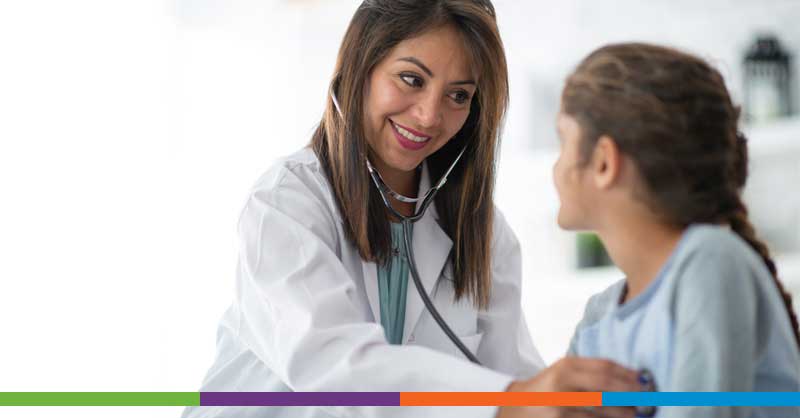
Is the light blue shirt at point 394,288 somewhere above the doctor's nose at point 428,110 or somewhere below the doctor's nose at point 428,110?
below

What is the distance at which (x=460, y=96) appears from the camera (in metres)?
1.43

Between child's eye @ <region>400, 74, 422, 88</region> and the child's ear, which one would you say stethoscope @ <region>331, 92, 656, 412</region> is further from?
the child's ear

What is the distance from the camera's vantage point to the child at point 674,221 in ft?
2.58

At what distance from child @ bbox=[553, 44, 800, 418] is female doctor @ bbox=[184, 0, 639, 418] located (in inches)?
8.1

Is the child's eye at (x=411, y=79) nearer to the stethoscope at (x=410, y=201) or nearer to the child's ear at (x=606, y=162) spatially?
the stethoscope at (x=410, y=201)

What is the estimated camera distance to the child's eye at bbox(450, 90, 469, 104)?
141 cm

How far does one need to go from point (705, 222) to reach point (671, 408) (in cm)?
19

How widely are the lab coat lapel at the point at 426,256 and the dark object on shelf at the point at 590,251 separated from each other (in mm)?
1472

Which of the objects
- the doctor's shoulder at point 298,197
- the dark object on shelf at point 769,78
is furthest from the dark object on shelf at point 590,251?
the doctor's shoulder at point 298,197

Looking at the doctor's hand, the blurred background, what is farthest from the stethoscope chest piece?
the blurred background

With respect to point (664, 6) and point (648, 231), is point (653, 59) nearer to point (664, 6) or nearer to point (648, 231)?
point (648, 231)

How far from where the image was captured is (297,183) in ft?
4.39

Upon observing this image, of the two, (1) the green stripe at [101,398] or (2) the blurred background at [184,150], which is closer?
(1) the green stripe at [101,398]

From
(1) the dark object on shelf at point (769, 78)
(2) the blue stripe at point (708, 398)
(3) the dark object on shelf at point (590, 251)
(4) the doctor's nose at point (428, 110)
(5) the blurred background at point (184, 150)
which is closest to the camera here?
(2) the blue stripe at point (708, 398)
